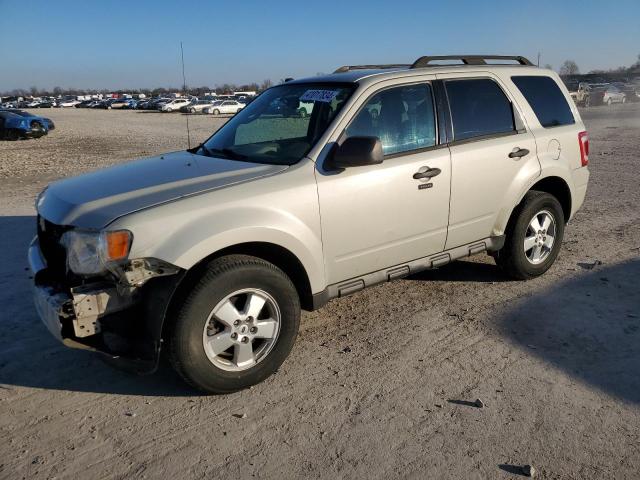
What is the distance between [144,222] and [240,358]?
1017mm

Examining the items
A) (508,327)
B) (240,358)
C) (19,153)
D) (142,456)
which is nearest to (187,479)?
(142,456)

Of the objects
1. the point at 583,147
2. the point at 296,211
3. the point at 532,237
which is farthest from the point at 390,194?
the point at 583,147

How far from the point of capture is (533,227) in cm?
496

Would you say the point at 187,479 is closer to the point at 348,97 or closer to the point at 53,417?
the point at 53,417

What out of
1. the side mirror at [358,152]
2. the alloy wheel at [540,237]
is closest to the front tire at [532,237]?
the alloy wheel at [540,237]

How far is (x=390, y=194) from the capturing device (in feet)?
12.6

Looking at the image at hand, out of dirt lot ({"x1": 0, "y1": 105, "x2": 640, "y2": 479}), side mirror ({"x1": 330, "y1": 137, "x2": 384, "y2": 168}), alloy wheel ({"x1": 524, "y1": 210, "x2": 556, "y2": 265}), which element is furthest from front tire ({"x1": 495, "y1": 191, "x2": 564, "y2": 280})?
side mirror ({"x1": 330, "y1": 137, "x2": 384, "y2": 168})

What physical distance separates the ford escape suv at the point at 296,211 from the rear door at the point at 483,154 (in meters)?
0.01

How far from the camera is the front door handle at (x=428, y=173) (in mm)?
3969

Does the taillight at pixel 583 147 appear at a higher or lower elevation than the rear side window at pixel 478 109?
lower

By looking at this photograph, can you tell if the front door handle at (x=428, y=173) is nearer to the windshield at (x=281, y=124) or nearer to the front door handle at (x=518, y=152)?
the windshield at (x=281, y=124)

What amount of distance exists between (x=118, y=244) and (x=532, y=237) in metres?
3.64

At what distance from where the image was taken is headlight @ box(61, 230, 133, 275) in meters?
2.91

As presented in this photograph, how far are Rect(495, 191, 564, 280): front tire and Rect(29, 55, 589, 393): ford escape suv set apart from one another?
19mm
